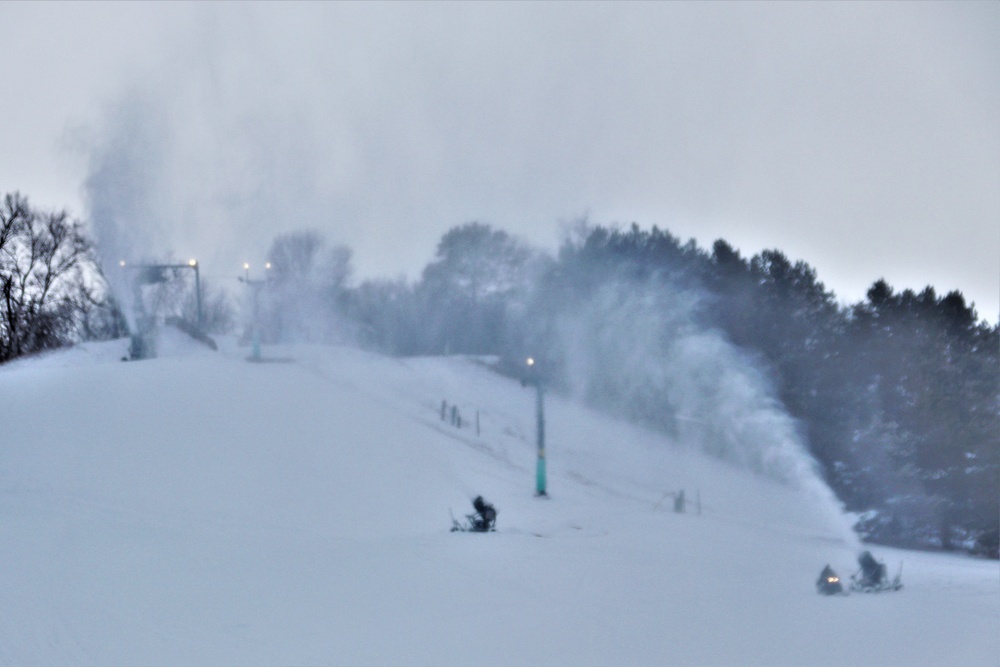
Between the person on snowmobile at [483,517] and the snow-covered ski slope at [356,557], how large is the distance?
33 centimetres

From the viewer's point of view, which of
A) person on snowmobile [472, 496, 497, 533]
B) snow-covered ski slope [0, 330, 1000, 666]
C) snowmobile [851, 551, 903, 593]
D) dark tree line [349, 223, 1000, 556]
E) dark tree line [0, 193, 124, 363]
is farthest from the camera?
dark tree line [0, 193, 124, 363]

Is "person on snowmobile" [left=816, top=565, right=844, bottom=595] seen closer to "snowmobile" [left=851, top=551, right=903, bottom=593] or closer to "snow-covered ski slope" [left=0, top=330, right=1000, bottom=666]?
"snow-covered ski slope" [left=0, top=330, right=1000, bottom=666]

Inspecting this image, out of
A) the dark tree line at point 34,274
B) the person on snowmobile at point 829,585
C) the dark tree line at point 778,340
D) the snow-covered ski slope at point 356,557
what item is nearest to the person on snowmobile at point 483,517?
the snow-covered ski slope at point 356,557

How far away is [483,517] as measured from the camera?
1431cm

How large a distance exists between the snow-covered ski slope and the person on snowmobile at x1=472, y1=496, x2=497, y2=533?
33 cm

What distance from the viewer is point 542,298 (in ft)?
153

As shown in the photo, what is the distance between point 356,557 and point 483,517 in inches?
114

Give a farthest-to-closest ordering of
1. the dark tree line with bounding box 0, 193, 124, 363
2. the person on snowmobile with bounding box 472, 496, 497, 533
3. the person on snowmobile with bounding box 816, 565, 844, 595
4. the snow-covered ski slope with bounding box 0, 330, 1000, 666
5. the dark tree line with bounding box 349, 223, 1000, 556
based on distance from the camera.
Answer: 1. the dark tree line with bounding box 0, 193, 124, 363
2. the dark tree line with bounding box 349, 223, 1000, 556
3. the person on snowmobile with bounding box 472, 496, 497, 533
4. the person on snowmobile with bounding box 816, 565, 844, 595
5. the snow-covered ski slope with bounding box 0, 330, 1000, 666

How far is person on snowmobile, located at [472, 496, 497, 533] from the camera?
46.5 ft

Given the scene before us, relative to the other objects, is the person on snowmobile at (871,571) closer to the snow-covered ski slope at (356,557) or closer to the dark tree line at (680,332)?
the snow-covered ski slope at (356,557)

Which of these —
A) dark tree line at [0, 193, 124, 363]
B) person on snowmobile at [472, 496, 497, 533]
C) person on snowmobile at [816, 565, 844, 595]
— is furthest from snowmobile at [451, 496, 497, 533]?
dark tree line at [0, 193, 124, 363]

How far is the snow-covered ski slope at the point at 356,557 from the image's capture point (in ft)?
26.2

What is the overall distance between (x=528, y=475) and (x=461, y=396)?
1408 centimetres

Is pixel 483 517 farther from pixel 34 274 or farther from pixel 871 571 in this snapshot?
pixel 34 274
